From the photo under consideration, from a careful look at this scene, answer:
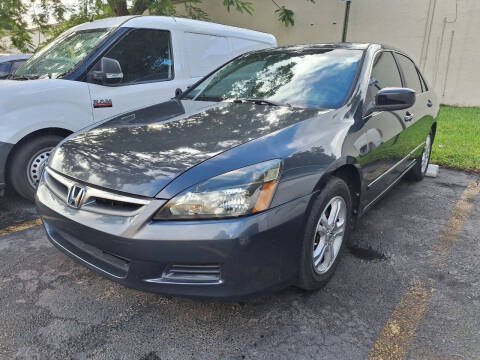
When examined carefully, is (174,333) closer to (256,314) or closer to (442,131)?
(256,314)

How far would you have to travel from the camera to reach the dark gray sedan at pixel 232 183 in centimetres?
181

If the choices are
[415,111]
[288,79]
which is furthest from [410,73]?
[288,79]

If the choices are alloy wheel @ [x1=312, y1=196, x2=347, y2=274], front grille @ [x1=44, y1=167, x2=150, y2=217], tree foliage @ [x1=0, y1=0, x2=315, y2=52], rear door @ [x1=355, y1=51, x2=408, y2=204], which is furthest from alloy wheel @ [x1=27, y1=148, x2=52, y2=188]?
tree foliage @ [x1=0, y1=0, x2=315, y2=52]

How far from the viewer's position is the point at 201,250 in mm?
1763

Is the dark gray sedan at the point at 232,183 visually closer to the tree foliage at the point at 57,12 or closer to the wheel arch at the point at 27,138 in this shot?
the wheel arch at the point at 27,138

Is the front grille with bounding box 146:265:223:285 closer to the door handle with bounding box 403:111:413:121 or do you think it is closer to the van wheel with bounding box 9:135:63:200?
the van wheel with bounding box 9:135:63:200

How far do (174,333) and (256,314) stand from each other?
1.54 feet

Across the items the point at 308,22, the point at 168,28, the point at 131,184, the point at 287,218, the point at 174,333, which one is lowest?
the point at 174,333

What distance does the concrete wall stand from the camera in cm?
1137

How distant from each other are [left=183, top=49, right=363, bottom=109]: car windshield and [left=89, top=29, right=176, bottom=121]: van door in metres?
1.06

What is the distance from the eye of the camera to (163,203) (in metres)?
1.80

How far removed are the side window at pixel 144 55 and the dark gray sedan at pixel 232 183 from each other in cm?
148

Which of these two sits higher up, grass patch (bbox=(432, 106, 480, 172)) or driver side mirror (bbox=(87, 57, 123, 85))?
driver side mirror (bbox=(87, 57, 123, 85))

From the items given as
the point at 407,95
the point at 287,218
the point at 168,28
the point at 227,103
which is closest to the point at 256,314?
the point at 287,218
